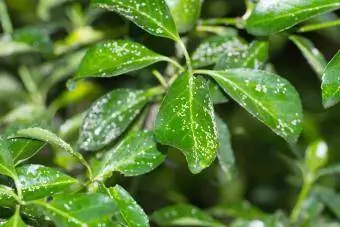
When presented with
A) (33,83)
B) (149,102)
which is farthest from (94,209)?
(33,83)

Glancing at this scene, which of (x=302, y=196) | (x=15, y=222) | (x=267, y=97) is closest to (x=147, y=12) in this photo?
(x=267, y=97)

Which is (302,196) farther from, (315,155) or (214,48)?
(214,48)

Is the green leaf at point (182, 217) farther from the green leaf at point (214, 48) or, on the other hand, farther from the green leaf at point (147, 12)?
the green leaf at point (147, 12)

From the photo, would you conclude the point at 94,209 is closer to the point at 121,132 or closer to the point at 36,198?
the point at 36,198

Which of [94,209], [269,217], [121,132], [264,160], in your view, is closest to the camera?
[94,209]

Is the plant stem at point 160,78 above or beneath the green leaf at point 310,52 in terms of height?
beneath

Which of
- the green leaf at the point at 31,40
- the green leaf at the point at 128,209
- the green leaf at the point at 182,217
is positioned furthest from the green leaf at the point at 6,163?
the green leaf at the point at 31,40
